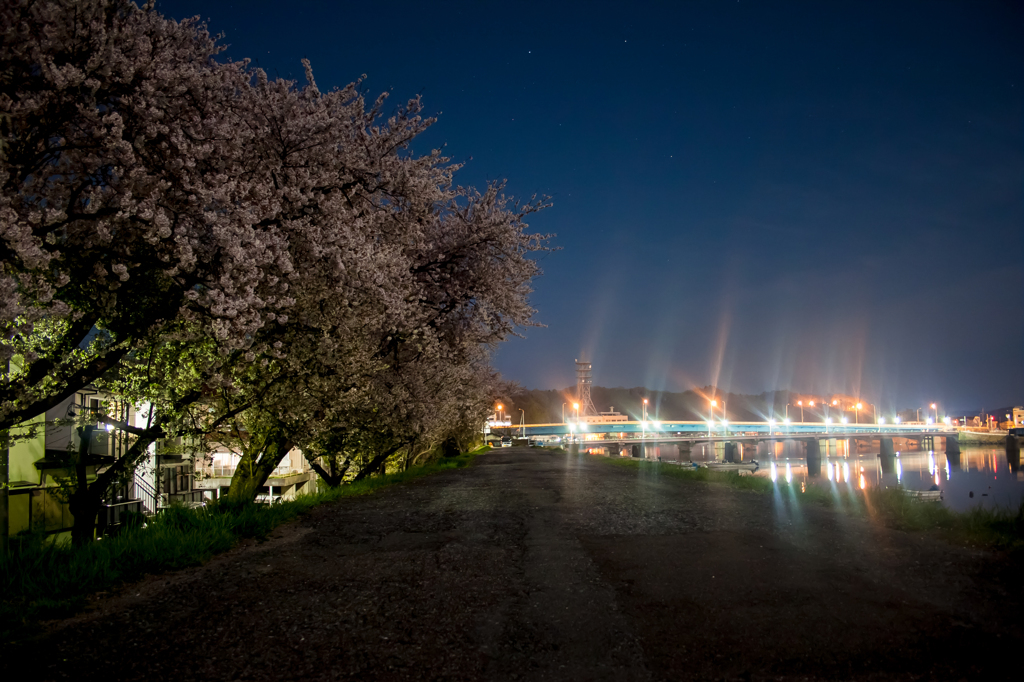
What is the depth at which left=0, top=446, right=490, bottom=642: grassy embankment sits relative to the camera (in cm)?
590

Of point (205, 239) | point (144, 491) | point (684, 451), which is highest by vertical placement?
point (205, 239)

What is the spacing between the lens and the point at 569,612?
19.2 ft

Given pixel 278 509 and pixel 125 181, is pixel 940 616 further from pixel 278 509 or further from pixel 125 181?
pixel 278 509

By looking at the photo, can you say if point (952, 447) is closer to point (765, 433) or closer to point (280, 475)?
point (765, 433)

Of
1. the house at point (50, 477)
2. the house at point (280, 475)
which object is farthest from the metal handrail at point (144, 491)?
the house at point (280, 475)

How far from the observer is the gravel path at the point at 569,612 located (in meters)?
4.62

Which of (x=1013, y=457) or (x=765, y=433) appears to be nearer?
(x=1013, y=457)

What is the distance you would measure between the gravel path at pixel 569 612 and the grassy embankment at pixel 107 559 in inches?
12.4

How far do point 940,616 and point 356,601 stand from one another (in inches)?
213

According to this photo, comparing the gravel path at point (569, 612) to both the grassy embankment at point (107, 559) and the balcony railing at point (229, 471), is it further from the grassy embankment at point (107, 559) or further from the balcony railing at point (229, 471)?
the balcony railing at point (229, 471)

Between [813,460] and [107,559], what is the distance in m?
108

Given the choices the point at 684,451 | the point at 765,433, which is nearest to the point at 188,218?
the point at 684,451

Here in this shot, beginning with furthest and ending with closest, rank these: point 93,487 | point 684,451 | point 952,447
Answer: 1. point 952,447
2. point 684,451
3. point 93,487

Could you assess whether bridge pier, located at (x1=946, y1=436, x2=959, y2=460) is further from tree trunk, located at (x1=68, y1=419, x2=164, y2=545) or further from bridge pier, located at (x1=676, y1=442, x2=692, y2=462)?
tree trunk, located at (x1=68, y1=419, x2=164, y2=545)
